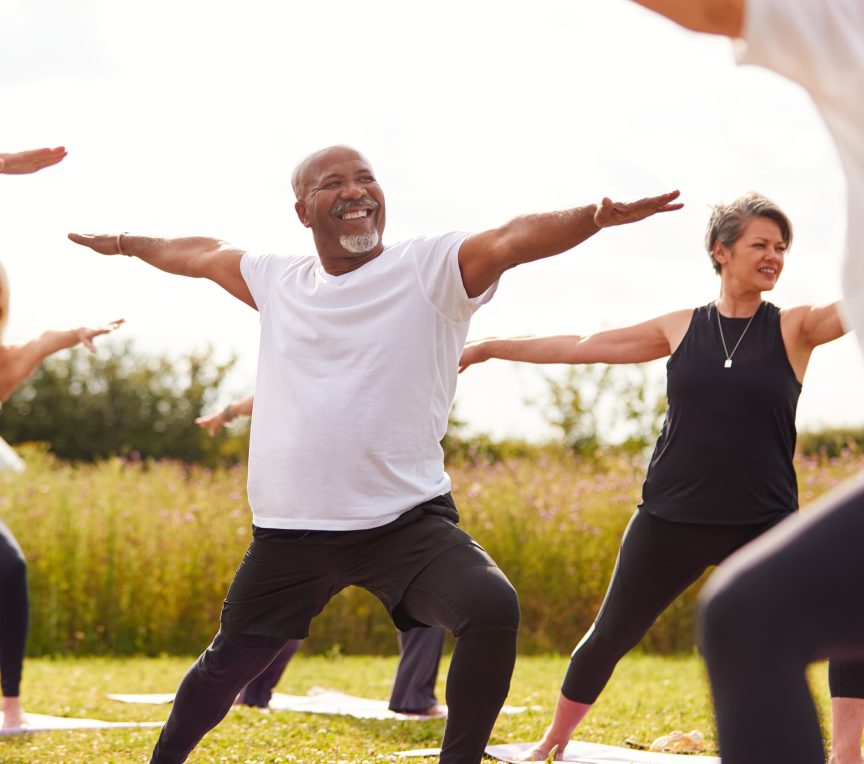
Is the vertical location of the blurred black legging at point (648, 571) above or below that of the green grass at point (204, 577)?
above

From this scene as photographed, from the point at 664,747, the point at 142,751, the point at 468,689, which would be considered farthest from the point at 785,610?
the point at 142,751

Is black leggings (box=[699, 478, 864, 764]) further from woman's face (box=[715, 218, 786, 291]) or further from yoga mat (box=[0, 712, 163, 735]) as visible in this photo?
yoga mat (box=[0, 712, 163, 735])

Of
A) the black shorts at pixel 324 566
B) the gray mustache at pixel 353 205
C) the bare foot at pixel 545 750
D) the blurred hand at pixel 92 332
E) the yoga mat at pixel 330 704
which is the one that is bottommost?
the yoga mat at pixel 330 704

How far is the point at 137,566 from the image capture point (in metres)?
11.5

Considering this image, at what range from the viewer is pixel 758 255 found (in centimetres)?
474

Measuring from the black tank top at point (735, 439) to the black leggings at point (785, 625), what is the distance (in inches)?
102

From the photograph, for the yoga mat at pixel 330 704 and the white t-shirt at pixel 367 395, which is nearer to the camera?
the white t-shirt at pixel 367 395

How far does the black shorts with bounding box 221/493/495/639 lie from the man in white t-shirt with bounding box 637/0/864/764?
1.87 metres

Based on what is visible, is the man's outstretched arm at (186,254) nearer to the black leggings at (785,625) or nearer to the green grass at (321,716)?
the green grass at (321,716)

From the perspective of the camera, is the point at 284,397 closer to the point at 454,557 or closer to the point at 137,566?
the point at 454,557

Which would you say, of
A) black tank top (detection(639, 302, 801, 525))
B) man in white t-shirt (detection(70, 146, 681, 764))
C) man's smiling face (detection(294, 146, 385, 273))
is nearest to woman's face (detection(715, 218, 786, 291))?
black tank top (detection(639, 302, 801, 525))

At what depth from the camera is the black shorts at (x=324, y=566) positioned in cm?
381

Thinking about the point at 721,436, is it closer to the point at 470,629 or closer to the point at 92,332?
the point at 470,629

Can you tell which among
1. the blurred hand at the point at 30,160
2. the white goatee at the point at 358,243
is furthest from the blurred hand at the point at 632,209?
the blurred hand at the point at 30,160
